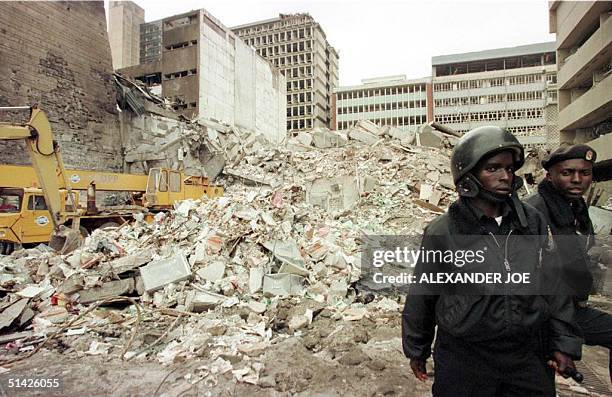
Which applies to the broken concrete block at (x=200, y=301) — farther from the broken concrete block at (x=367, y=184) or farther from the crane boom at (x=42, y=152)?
the broken concrete block at (x=367, y=184)

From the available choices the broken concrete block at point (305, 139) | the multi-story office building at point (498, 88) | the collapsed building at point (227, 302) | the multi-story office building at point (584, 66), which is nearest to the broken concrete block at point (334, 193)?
the collapsed building at point (227, 302)

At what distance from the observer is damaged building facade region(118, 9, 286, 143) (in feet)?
101

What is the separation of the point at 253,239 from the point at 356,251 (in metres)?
1.94

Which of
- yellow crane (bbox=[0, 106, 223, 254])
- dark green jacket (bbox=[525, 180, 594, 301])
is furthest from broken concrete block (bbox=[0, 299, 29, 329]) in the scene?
dark green jacket (bbox=[525, 180, 594, 301])

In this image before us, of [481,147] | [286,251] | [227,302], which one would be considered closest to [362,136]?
[286,251]

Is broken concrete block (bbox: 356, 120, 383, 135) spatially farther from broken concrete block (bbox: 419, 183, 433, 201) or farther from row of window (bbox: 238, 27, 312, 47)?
row of window (bbox: 238, 27, 312, 47)

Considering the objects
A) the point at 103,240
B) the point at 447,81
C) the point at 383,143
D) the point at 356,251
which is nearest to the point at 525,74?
the point at 447,81

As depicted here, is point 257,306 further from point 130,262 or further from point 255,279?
point 130,262

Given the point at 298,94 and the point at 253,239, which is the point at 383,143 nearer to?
the point at 253,239

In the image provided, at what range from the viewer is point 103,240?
22.0 feet

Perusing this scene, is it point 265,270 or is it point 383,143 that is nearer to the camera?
point 265,270

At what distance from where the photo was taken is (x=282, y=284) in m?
5.04

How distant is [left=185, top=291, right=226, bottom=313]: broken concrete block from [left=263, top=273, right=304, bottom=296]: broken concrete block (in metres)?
0.65

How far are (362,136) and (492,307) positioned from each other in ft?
55.1
